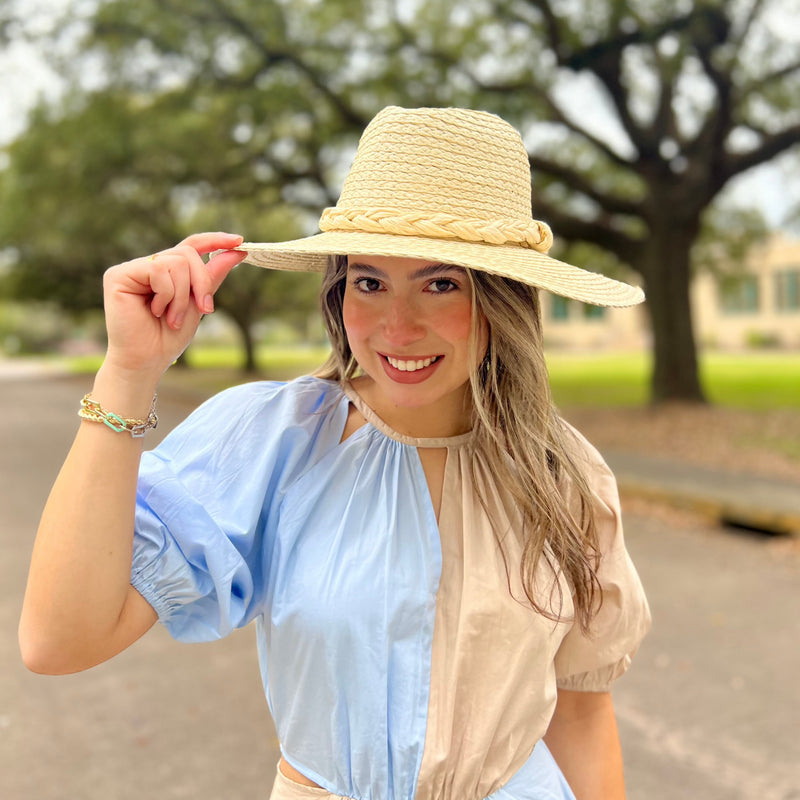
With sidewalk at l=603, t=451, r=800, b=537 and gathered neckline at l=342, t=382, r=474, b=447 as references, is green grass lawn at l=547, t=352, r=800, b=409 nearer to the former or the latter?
sidewalk at l=603, t=451, r=800, b=537

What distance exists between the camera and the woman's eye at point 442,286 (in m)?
1.51

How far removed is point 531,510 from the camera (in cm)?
153

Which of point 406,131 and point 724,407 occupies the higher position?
point 406,131

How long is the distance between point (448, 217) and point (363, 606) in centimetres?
69

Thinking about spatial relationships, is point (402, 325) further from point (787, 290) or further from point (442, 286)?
point (787, 290)

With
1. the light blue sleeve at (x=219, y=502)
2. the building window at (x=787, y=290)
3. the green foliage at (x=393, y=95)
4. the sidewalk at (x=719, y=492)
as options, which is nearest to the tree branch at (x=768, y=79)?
the green foliage at (x=393, y=95)

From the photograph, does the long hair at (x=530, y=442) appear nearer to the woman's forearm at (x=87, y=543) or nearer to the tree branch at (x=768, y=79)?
the woman's forearm at (x=87, y=543)

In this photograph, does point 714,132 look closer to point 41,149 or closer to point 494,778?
point 41,149

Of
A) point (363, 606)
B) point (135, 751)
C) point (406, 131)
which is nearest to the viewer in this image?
point (363, 606)

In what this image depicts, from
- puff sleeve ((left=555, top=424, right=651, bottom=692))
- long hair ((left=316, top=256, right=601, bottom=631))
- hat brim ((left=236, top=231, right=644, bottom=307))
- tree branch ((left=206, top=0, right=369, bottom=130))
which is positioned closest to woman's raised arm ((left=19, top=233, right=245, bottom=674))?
hat brim ((left=236, top=231, right=644, bottom=307))

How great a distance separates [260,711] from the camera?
4074 millimetres

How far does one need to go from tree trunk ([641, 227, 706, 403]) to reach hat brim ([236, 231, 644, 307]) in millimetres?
13418

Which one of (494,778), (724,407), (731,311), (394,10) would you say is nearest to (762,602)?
(494,778)

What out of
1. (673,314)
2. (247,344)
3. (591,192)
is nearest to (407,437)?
(673,314)
